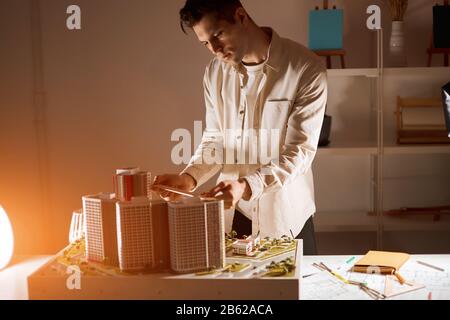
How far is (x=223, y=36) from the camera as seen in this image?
5.37 feet

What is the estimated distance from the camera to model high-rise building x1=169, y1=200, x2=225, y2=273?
115 cm

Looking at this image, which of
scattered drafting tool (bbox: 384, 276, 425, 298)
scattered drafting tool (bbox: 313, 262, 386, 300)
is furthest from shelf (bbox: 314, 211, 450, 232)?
A: scattered drafting tool (bbox: 384, 276, 425, 298)

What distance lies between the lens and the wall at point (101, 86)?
2.98m

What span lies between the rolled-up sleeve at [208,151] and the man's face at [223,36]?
0.28 m

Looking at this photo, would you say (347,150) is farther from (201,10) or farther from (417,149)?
(201,10)

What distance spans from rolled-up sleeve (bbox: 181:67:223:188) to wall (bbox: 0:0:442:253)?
1109 mm

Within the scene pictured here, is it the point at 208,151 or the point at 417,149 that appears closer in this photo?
the point at 208,151

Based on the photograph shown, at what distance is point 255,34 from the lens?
182 centimetres

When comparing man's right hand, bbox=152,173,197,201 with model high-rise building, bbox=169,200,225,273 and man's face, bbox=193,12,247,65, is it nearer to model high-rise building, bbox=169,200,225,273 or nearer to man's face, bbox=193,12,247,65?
model high-rise building, bbox=169,200,225,273

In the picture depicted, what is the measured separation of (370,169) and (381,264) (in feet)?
5.53

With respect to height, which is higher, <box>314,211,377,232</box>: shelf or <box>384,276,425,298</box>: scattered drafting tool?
<box>384,276,425,298</box>: scattered drafting tool

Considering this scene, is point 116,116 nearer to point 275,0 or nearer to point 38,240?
point 38,240

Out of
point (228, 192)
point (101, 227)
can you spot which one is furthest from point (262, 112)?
point (101, 227)

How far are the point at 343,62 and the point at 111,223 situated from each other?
195 cm
